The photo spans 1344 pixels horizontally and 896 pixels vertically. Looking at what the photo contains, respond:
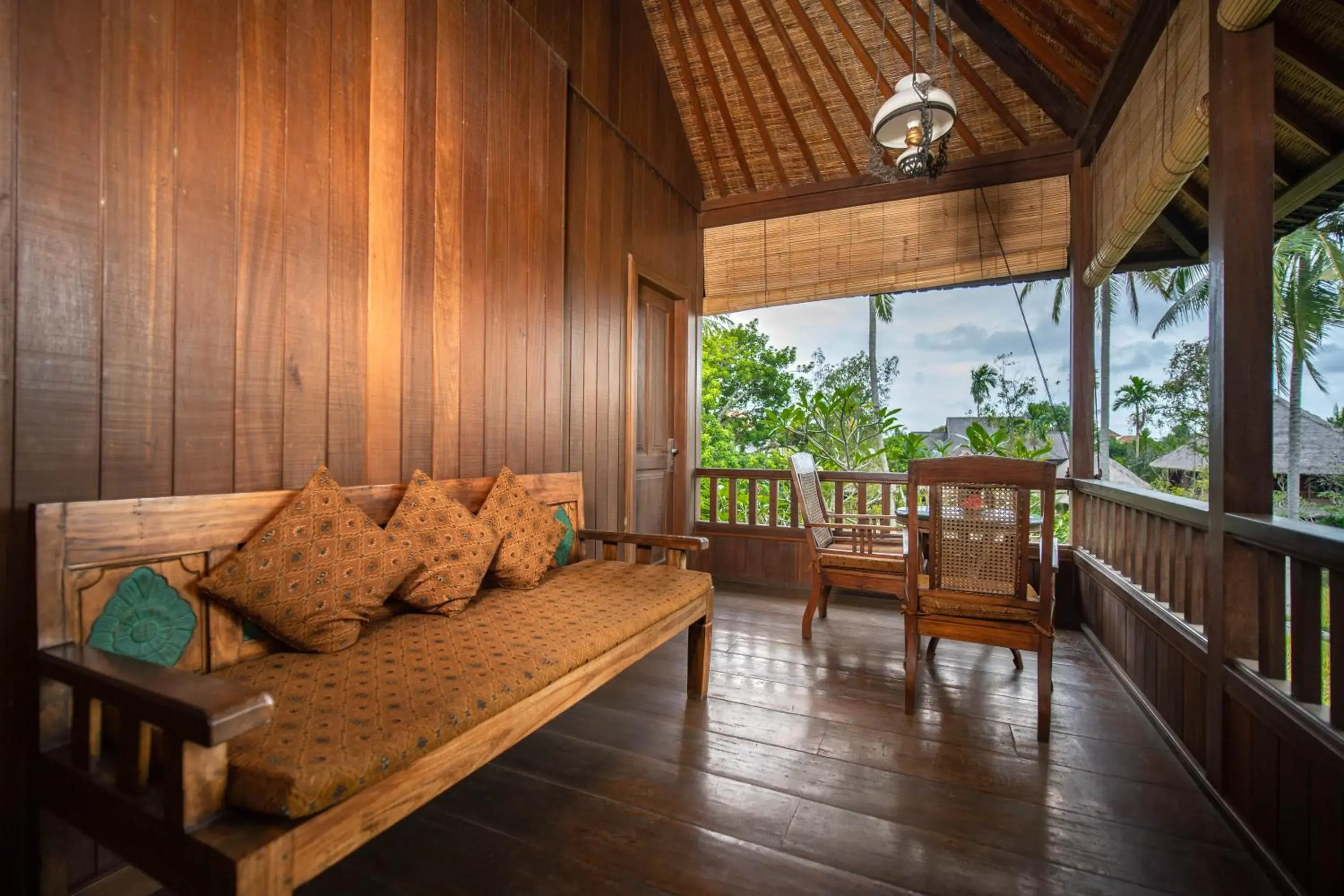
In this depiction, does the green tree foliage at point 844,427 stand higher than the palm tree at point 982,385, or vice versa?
the palm tree at point 982,385

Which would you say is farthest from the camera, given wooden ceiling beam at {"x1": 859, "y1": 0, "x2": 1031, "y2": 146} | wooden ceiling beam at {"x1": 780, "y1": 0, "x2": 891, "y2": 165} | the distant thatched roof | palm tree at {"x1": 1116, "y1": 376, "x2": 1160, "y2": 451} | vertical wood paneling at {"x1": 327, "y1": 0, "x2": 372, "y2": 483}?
palm tree at {"x1": 1116, "y1": 376, "x2": 1160, "y2": 451}

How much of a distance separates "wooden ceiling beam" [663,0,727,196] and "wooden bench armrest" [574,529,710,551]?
3253mm

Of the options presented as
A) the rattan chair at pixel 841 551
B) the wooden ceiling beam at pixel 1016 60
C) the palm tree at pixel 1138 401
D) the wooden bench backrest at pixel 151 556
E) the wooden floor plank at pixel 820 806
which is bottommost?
the wooden floor plank at pixel 820 806

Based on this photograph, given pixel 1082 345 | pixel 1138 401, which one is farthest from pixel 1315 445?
pixel 1082 345

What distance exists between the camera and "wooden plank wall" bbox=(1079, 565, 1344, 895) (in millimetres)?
1203

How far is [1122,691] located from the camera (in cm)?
244

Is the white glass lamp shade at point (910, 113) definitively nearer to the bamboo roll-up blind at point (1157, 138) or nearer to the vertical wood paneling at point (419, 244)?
the bamboo roll-up blind at point (1157, 138)

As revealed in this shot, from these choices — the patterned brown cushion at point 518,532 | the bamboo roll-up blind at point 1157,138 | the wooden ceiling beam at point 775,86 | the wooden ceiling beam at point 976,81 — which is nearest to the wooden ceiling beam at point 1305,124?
the bamboo roll-up blind at point 1157,138

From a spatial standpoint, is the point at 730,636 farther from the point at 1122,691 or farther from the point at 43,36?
the point at 43,36

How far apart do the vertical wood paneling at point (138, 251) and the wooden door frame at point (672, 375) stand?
2.42 metres

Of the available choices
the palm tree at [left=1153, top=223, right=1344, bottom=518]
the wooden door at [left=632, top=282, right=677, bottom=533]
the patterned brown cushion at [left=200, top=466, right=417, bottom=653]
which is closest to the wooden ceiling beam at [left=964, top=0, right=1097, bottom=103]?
the wooden door at [left=632, top=282, right=677, bottom=533]

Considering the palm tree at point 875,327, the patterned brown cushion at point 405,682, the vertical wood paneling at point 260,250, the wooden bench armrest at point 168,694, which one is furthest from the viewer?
the palm tree at point 875,327

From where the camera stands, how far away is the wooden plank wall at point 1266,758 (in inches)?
47.4

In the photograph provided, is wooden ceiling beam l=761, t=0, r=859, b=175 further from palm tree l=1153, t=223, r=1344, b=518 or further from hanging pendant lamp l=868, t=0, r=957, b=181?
palm tree l=1153, t=223, r=1344, b=518
